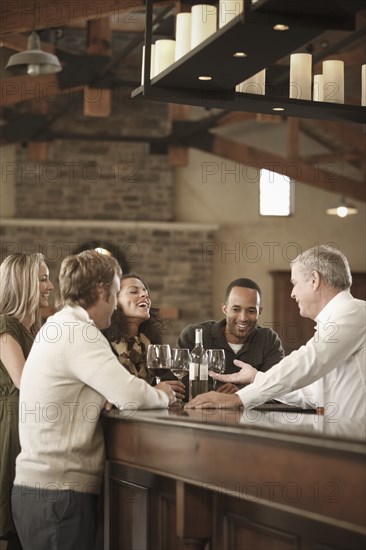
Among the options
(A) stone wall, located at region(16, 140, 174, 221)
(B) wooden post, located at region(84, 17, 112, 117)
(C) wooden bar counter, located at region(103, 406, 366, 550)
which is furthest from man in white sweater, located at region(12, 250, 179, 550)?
(A) stone wall, located at region(16, 140, 174, 221)

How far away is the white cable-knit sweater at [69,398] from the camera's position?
3545mm

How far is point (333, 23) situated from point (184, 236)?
12119 millimetres

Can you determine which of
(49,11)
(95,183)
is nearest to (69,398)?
(49,11)

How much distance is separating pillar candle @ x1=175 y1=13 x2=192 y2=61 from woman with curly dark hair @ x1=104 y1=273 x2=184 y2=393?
1.33 meters

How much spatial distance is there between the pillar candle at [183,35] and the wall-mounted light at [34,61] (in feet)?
12.4

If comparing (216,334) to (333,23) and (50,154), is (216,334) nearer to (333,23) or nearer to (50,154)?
(333,23)

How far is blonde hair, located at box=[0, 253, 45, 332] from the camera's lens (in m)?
4.64

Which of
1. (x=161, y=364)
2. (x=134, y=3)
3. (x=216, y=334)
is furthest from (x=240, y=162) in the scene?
(x=161, y=364)

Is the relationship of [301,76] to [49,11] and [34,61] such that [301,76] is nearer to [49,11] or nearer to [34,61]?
[49,11]

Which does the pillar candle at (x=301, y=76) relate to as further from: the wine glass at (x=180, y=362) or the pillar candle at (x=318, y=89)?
the wine glass at (x=180, y=362)

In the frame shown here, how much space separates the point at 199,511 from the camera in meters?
3.41

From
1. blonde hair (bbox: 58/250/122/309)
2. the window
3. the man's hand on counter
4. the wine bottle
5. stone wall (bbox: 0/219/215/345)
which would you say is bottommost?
the man's hand on counter

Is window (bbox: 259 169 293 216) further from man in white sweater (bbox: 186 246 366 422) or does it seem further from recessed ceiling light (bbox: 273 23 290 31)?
recessed ceiling light (bbox: 273 23 290 31)

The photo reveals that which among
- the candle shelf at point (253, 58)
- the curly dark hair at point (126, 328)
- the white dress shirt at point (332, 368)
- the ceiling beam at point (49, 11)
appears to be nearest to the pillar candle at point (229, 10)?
the candle shelf at point (253, 58)
